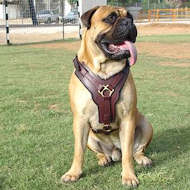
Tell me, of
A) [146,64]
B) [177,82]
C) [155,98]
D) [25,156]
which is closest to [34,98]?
[155,98]

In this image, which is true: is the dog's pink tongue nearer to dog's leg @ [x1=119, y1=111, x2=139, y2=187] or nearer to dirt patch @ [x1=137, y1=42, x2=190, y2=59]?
dog's leg @ [x1=119, y1=111, x2=139, y2=187]

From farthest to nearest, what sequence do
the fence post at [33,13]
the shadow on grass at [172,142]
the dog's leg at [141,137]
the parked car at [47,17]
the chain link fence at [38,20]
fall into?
the parked car at [47,17]
the fence post at [33,13]
the chain link fence at [38,20]
the shadow on grass at [172,142]
the dog's leg at [141,137]

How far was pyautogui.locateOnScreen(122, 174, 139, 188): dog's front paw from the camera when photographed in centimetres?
345

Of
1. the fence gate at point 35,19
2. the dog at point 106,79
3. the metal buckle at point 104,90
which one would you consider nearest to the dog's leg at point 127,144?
the dog at point 106,79

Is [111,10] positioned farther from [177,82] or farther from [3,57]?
[3,57]

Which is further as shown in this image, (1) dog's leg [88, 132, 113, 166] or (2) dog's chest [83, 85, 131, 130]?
(1) dog's leg [88, 132, 113, 166]

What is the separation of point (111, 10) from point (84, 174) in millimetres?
1562

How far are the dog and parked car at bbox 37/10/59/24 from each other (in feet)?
87.0

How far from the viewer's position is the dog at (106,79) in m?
3.43

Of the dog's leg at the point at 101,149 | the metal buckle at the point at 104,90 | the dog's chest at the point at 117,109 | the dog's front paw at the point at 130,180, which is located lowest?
the dog's front paw at the point at 130,180

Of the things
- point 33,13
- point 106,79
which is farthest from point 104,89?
point 33,13

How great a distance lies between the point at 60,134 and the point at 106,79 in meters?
1.63

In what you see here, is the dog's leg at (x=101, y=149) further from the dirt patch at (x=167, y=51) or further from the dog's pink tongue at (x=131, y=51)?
the dirt patch at (x=167, y=51)

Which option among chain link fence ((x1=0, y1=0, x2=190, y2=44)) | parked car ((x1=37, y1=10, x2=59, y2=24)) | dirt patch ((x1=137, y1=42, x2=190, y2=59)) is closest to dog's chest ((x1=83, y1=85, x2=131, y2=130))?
dirt patch ((x1=137, y1=42, x2=190, y2=59))
